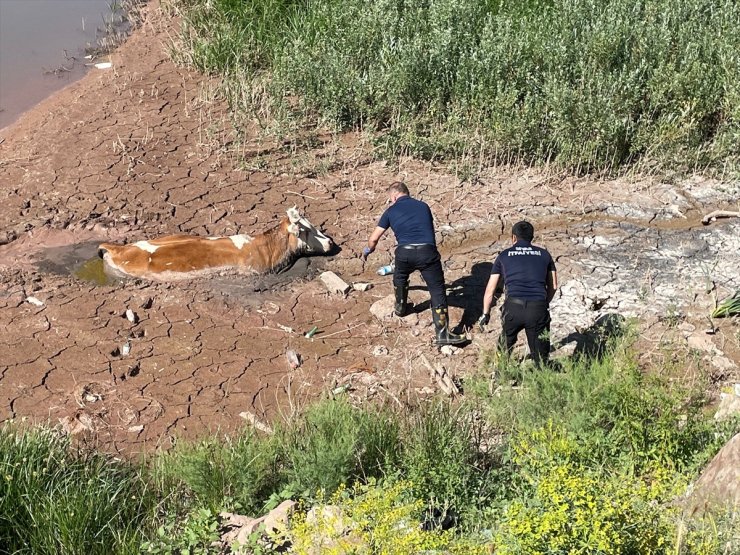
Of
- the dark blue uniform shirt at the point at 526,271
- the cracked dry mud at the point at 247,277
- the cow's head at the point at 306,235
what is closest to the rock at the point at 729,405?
the cracked dry mud at the point at 247,277

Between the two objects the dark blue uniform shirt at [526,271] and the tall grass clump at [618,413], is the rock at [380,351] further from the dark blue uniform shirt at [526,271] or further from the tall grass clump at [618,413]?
the tall grass clump at [618,413]

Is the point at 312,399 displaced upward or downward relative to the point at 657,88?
downward

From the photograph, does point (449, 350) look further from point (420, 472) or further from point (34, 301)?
point (34, 301)

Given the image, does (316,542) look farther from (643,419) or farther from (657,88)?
(657,88)

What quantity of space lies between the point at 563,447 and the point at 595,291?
381cm

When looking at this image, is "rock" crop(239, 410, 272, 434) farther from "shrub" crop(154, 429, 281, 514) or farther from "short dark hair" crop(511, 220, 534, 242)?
"short dark hair" crop(511, 220, 534, 242)

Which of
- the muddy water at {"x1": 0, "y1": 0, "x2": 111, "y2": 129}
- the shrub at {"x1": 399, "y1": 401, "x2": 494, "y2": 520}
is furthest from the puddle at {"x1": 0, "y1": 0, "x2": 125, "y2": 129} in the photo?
the shrub at {"x1": 399, "y1": 401, "x2": 494, "y2": 520}

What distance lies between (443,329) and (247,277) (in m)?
2.21

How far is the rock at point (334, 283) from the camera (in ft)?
29.8

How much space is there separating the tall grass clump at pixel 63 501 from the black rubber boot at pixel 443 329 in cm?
313

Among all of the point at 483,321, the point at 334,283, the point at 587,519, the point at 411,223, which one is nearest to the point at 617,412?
the point at 483,321

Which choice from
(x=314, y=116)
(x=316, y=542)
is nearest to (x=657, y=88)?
(x=314, y=116)

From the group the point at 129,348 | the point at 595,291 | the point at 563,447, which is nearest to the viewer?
the point at 563,447

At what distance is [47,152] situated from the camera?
11414 mm
